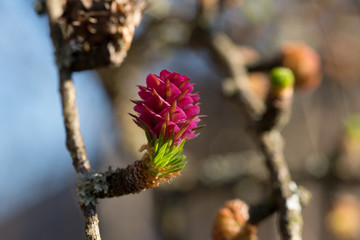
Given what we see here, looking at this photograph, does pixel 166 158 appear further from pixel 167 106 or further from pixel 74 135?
pixel 74 135

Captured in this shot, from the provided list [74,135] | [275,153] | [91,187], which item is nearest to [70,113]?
[74,135]

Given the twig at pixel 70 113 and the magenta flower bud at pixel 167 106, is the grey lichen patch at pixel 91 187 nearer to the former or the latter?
the twig at pixel 70 113

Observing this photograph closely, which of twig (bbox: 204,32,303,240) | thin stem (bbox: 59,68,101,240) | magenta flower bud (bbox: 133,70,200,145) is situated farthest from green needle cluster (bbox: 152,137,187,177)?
twig (bbox: 204,32,303,240)

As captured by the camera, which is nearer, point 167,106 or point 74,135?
point 167,106

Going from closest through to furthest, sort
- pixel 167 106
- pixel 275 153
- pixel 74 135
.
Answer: pixel 167 106, pixel 74 135, pixel 275 153

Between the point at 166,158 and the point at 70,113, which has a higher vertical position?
the point at 70,113

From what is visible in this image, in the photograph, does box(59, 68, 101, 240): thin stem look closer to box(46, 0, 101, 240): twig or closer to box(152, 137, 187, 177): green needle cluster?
box(46, 0, 101, 240): twig

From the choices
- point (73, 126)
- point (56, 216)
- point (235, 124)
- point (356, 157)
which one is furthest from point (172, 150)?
point (56, 216)
